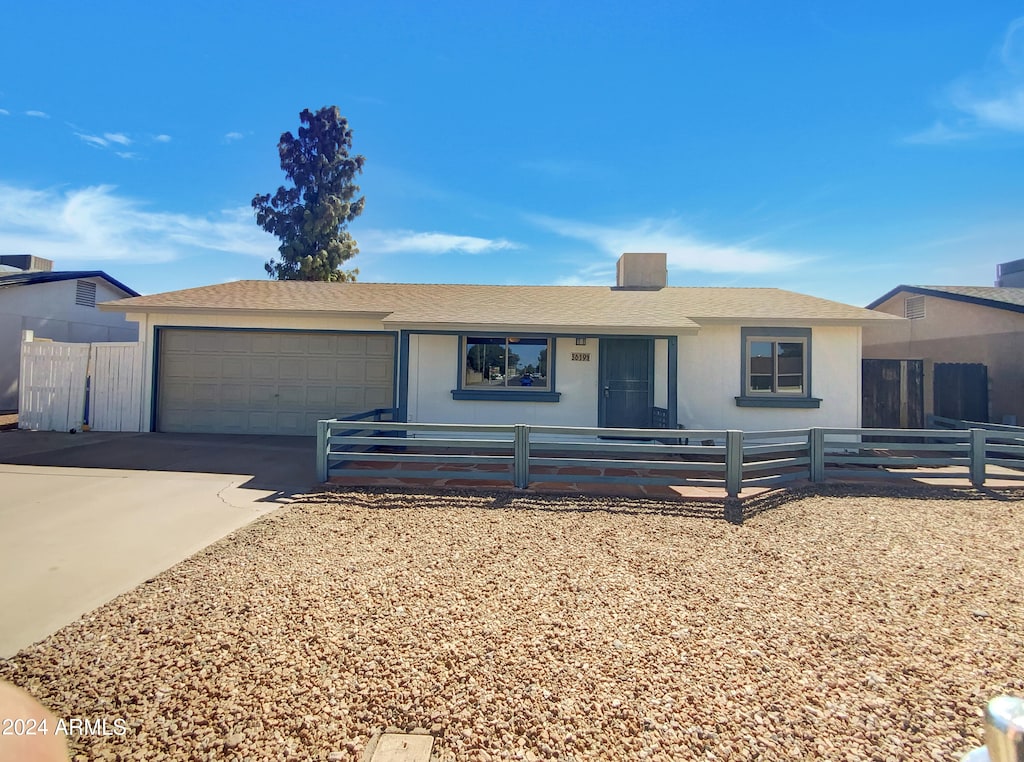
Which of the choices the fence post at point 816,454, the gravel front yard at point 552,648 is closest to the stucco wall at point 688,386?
the fence post at point 816,454

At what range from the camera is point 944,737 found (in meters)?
2.47

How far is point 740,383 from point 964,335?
882 cm

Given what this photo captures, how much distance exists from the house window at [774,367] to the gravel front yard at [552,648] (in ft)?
18.0

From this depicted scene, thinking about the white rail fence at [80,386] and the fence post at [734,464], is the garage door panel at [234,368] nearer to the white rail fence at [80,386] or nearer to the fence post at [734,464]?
the white rail fence at [80,386]

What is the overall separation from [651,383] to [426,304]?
18.0 feet

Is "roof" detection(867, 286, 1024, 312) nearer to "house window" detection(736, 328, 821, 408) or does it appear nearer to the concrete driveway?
"house window" detection(736, 328, 821, 408)

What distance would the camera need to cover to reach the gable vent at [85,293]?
17.2 m

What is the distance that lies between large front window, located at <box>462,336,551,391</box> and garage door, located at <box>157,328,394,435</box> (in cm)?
222

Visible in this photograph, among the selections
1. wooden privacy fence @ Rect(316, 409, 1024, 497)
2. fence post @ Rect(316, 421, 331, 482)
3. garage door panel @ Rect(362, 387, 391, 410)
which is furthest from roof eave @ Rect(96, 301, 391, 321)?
fence post @ Rect(316, 421, 331, 482)

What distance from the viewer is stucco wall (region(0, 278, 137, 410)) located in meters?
15.0

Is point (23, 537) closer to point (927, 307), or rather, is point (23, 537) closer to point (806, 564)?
point (806, 564)

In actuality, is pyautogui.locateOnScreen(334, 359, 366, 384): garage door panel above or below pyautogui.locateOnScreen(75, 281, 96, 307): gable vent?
below

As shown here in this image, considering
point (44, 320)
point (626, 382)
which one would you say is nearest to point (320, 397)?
point (626, 382)

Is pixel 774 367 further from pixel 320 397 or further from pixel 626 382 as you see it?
pixel 320 397
